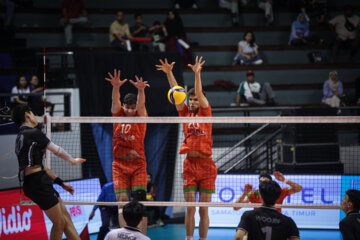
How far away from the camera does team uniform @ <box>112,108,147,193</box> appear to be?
829 centimetres

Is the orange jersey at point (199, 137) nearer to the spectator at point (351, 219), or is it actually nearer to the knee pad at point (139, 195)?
the knee pad at point (139, 195)

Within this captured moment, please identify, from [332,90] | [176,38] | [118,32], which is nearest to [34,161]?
[176,38]

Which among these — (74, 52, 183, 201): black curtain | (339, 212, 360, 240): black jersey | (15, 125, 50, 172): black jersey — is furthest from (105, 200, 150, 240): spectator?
(74, 52, 183, 201): black curtain

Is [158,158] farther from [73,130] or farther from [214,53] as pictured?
[214,53]

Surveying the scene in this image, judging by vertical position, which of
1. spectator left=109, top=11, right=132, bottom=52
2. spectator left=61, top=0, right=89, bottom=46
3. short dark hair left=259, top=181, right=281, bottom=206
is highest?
spectator left=61, top=0, right=89, bottom=46

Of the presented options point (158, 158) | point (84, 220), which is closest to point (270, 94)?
point (158, 158)

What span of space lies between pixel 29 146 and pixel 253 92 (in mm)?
9770

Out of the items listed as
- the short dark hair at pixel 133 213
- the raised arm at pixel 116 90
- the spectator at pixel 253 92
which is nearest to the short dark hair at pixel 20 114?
the raised arm at pixel 116 90

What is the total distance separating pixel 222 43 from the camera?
59.6 feet

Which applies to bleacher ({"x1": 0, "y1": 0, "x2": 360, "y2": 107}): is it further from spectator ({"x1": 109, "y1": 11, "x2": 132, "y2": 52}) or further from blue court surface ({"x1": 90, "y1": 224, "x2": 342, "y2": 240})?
blue court surface ({"x1": 90, "y1": 224, "x2": 342, "y2": 240})

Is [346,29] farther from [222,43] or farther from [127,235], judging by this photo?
[127,235]

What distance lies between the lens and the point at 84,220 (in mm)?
11297

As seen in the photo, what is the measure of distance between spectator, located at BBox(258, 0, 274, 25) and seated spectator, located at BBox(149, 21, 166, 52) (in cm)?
455

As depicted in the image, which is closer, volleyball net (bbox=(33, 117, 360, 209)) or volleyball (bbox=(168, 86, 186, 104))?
volleyball (bbox=(168, 86, 186, 104))
